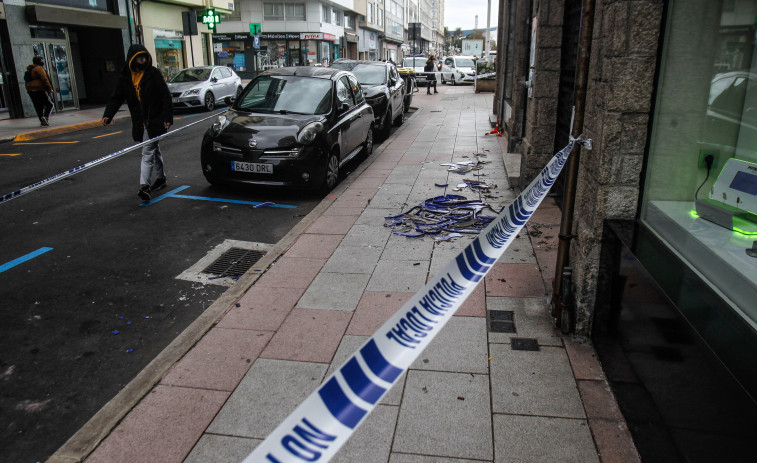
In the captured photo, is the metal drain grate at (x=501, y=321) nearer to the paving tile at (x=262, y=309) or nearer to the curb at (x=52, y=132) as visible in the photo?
the paving tile at (x=262, y=309)

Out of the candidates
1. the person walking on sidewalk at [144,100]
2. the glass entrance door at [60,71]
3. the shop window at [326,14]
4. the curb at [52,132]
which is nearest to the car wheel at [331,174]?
the person walking on sidewalk at [144,100]

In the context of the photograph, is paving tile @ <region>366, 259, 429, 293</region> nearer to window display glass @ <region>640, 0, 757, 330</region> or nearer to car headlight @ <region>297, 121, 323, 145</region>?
window display glass @ <region>640, 0, 757, 330</region>

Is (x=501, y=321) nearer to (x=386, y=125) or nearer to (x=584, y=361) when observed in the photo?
(x=584, y=361)

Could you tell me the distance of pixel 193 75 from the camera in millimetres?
20047

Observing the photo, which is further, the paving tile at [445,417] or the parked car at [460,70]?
the parked car at [460,70]

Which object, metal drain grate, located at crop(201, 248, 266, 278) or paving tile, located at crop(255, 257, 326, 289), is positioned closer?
paving tile, located at crop(255, 257, 326, 289)

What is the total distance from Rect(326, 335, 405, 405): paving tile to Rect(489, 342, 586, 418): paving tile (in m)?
0.54

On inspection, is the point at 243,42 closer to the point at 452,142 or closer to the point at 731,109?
the point at 452,142

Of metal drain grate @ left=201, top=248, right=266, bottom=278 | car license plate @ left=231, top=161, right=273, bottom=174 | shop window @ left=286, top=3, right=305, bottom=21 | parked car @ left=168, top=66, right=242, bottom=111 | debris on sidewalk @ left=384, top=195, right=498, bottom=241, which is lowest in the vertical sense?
metal drain grate @ left=201, top=248, right=266, bottom=278

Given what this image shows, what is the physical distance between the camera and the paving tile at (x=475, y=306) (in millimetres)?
4086

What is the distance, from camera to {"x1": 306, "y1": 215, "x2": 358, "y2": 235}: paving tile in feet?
20.3

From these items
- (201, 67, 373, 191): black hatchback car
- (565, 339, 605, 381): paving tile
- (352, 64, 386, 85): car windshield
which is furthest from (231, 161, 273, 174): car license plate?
(352, 64, 386, 85): car windshield

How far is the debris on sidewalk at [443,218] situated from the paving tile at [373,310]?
1.52 metres

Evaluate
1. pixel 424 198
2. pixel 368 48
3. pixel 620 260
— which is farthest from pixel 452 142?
pixel 368 48
